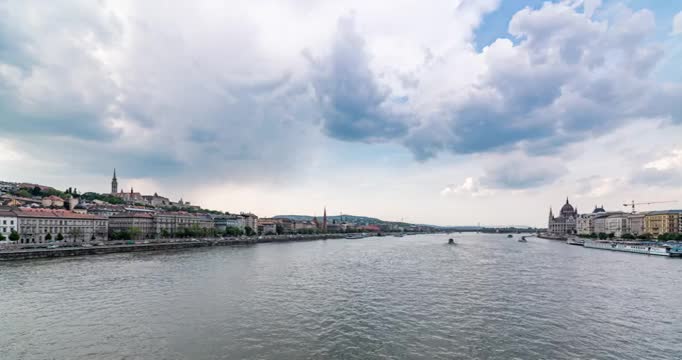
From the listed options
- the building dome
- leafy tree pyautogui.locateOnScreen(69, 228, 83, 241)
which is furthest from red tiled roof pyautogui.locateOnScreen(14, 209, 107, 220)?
the building dome

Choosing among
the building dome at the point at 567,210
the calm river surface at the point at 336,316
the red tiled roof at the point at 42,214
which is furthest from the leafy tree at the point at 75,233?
the building dome at the point at 567,210

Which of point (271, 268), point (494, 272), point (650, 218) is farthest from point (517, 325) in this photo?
point (650, 218)

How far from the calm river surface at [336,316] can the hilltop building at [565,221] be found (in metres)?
158

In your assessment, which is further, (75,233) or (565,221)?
(565,221)

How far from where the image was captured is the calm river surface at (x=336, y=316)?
13.9 m

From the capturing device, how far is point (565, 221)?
176 metres

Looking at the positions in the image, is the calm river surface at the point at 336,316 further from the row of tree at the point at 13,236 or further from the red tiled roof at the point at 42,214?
the red tiled roof at the point at 42,214

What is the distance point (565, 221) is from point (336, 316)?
633 feet

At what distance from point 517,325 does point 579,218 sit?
569 feet

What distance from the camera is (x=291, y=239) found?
123m

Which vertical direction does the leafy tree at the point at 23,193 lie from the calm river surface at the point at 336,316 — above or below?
above

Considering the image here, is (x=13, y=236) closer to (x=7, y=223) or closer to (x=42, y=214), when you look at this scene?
(x=7, y=223)

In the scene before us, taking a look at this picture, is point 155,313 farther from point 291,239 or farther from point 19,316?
point 291,239

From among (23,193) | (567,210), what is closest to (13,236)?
(23,193)
